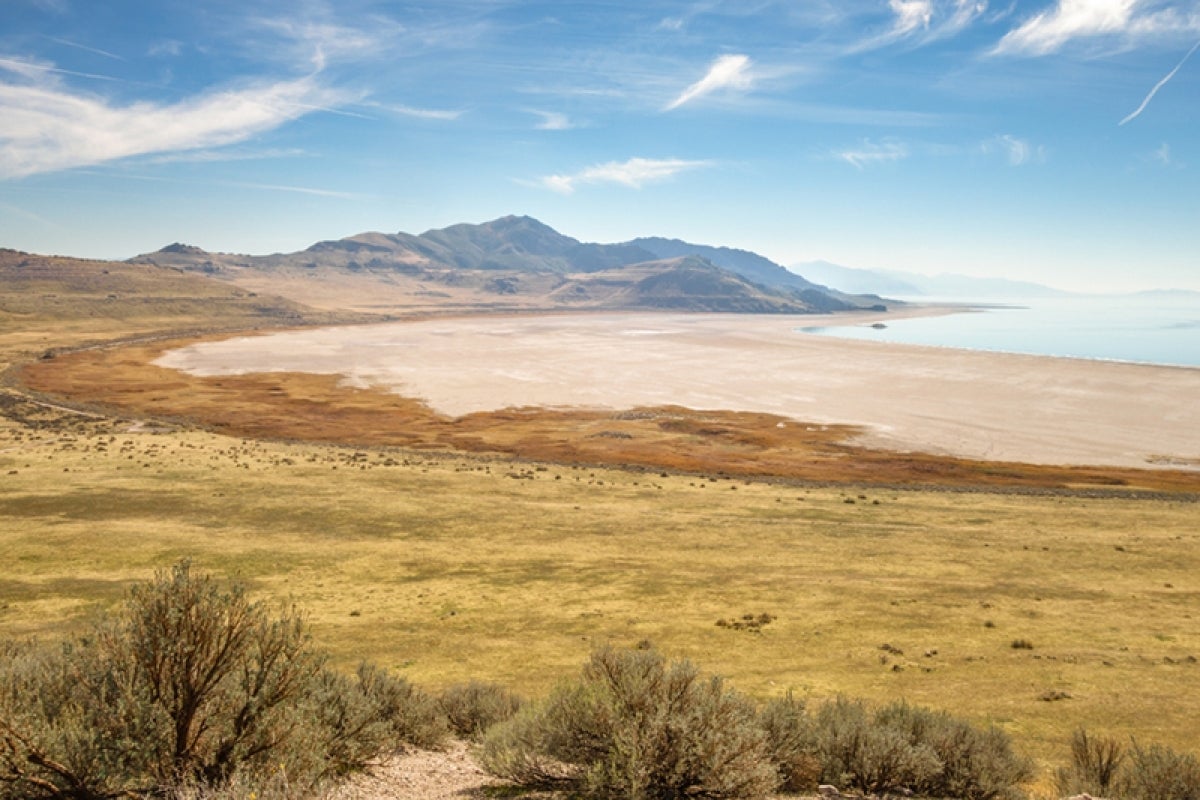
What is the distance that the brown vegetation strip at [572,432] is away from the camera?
53000 mm

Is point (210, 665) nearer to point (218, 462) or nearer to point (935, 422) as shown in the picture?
point (218, 462)

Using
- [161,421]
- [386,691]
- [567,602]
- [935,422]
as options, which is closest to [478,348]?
[161,421]

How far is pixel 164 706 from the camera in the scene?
8883mm

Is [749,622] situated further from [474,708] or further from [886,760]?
[886,760]

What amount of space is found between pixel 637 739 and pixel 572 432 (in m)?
58.9

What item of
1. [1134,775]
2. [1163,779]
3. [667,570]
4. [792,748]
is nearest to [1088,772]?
[1134,775]

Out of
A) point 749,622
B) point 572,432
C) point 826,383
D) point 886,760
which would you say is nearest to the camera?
point 886,760

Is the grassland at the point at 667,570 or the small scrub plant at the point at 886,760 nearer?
the small scrub plant at the point at 886,760

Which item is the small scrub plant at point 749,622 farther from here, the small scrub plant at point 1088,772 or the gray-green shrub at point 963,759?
the small scrub plant at point 1088,772

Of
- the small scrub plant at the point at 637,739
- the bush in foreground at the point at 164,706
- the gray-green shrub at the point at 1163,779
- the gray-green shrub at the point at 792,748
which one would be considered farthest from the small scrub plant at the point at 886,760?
the bush in foreground at the point at 164,706

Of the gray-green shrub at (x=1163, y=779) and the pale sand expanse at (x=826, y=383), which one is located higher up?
the pale sand expanse at (x=826, y=383)

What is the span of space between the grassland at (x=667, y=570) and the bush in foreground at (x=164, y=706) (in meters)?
9.05

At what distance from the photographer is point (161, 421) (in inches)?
2677

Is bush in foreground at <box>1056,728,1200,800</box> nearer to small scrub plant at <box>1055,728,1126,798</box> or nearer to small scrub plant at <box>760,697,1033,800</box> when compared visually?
small scrub plant at <box>1055,728,1126,798</box>
